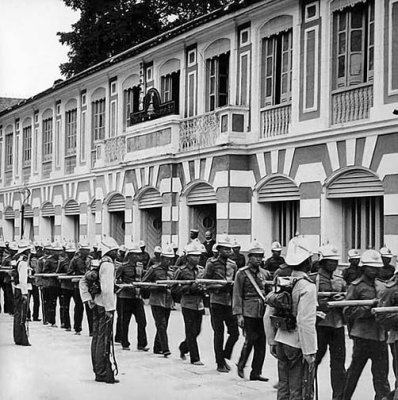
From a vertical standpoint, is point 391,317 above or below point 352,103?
below

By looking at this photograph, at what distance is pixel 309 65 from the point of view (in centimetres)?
1783

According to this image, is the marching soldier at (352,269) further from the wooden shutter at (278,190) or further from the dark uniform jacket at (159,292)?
the wooden shutter at (278,190)

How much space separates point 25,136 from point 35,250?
14857 millimetres

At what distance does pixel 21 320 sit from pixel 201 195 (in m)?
7.79

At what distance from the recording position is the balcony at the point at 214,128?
20.0 meters

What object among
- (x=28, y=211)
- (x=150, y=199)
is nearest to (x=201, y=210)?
(x=150, y=199)

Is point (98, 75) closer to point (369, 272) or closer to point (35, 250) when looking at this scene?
point (35, 250)

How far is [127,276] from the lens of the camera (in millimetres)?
15281

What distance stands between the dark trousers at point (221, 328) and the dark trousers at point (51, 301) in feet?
21.5

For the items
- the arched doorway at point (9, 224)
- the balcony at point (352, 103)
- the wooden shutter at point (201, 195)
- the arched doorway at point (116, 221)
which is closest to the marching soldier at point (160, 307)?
the balcony at point (352, 103)

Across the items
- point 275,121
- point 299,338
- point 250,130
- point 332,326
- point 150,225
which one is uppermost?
point 275,121

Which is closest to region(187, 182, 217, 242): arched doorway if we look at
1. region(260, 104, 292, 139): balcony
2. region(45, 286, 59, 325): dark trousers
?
region(260, 104, 292, 139): balcony

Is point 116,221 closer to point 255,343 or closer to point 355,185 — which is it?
point 355,185

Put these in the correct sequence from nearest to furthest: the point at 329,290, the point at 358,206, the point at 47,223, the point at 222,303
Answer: the point at 329,290 < the point at 222,303 < the point at 358,206 < the point at 47,223
